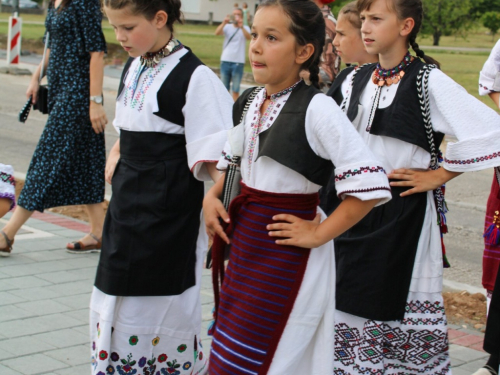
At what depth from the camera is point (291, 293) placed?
2.64 metres

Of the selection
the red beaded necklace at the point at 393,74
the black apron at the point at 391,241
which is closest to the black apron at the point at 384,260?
the black apron at the point at 391,241

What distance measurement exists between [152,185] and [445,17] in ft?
146

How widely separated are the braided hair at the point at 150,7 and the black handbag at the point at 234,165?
623 millimetres

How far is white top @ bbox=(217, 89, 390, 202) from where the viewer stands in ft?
8.26

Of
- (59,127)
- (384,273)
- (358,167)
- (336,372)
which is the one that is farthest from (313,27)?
(59,127)

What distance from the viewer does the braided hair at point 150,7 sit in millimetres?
3143

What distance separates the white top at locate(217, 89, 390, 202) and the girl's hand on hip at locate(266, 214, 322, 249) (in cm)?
11

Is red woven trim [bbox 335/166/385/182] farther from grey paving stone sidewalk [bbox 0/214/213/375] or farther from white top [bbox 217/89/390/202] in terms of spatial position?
grey paving stone sidewalk [bbox 0/214/213/375]

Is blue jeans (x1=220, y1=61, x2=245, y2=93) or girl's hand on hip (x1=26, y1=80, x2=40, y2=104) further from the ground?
girl's hand on hip (x1=26, y1=80, x2=40, y2=104)

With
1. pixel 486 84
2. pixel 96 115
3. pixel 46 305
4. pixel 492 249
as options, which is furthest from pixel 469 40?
pixel 46 305

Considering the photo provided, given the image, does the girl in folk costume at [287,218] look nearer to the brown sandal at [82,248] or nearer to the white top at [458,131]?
the white top at [458,131]

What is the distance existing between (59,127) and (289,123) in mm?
3414

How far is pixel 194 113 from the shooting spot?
3.19 meters

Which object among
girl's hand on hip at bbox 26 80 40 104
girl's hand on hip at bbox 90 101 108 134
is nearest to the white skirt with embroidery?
girl's hand on hip at bbox 90 101 108 134
